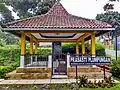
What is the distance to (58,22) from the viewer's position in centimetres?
1600

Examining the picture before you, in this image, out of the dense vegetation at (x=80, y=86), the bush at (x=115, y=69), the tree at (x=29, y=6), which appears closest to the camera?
the dense vegetation at (x=80, y=86)

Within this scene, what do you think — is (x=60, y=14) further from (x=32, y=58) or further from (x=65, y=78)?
(x=65, y=78)

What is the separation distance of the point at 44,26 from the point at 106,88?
6176 mm

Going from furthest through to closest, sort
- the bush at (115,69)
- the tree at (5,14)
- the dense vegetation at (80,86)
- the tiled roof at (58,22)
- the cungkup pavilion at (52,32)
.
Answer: the tree at (5,14), the bush at (115,69), the tiled roof at (58,22), the cungkup pavilion at (52,32), the dense vegetation at (80,86)

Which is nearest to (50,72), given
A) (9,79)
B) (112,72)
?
(9,79)

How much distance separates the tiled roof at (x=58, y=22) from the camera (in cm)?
1501

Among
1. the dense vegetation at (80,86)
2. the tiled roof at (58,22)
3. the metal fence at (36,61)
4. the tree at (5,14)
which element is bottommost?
the dense vegetation at (80,86)

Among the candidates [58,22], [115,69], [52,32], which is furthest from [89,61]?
[58,22]

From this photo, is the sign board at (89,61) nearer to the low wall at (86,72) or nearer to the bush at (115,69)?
the low wall at (86,72)

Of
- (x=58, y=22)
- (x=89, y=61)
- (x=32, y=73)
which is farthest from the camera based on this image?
(x=58, y=22)

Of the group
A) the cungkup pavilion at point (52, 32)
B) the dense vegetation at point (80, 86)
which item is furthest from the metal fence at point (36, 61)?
the dense vegetation at point (80, 86)

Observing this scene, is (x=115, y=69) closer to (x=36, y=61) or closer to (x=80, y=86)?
(x=36, y=61)

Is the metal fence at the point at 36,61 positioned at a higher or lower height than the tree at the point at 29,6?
lower

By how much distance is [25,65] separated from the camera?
15.6 meters
